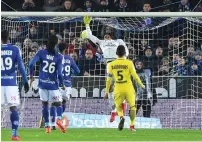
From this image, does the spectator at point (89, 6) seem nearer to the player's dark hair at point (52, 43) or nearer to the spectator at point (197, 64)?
the spectator at point (197, 64)

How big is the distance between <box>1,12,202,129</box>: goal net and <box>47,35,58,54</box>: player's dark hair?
10.9 ft

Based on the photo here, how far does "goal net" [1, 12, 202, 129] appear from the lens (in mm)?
21047

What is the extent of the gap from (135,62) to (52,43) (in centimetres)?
476

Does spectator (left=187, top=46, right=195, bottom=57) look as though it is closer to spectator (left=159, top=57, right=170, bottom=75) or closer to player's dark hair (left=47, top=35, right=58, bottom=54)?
spectator (left=159, top=57, right=170, bottom=75)

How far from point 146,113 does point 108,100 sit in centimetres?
101

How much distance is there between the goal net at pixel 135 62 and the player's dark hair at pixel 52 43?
3328 millimetres

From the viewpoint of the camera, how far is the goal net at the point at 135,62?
69.1 ft

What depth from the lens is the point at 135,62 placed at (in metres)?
21.4

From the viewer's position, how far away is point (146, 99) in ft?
70.5

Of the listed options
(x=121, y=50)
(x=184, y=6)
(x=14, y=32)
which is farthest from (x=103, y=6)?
(x=121, y=50)

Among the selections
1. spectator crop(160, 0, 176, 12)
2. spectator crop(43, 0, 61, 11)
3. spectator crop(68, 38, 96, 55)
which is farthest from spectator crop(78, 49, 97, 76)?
spectator crop(160, 0, 176, 12)

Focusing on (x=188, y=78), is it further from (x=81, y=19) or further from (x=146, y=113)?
(x=81, y=19)

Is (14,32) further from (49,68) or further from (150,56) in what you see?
(49,68)

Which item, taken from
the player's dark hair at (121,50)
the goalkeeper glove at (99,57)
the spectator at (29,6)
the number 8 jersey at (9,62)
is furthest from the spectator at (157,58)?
the number 8 jersey at (9,62)
